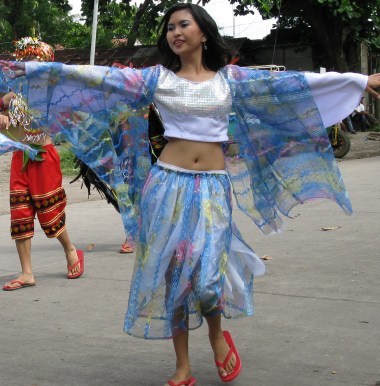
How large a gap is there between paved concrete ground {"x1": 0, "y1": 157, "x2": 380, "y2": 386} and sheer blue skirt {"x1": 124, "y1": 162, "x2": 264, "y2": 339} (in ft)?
1.25

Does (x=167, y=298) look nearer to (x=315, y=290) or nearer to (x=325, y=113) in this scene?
(x=325, y=113)

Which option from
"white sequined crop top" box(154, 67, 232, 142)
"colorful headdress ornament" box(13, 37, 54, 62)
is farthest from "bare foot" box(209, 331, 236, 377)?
"colorful headdress ornament" box(13, 37, 54, 62)

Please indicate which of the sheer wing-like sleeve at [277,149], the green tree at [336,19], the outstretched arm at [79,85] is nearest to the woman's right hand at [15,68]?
the outstretched arm at [79,85]

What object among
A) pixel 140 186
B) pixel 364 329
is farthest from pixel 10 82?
pixel 364 329

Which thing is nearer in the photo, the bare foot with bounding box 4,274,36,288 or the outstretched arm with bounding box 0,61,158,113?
the outstretched arm with bounding box 0,61,158,113

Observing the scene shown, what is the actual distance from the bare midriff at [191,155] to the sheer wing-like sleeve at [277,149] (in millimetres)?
321

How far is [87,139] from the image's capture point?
178 inches

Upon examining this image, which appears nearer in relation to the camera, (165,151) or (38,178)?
(165,151)

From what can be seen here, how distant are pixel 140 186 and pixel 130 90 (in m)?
0.58

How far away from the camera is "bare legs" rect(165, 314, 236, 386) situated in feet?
13.2

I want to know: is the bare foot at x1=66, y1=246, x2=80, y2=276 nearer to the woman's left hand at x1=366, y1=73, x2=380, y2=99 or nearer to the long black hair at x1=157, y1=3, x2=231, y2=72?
the long black hair at x1=157, y1=3, x2=231, y2=72

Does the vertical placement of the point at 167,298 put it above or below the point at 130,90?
below

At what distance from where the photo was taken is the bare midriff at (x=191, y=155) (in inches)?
158

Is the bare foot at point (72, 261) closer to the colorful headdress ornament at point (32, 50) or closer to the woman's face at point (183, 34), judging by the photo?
the colorful headdress ornament at point (32, 50)
